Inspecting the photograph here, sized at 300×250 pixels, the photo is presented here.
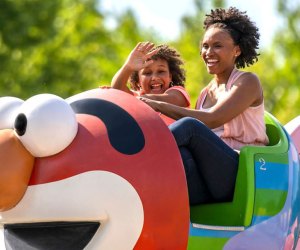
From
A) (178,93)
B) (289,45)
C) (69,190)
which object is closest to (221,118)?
(178,93)

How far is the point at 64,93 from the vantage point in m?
22.1

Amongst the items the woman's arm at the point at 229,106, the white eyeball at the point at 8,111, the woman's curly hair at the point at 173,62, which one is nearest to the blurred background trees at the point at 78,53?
the woman's curly hair at the point at 173,62

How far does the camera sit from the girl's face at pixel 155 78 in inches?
253

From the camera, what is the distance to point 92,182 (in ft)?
15.5

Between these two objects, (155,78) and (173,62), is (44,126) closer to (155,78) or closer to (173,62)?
(155,78)

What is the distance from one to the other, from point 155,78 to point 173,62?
0.26 metres

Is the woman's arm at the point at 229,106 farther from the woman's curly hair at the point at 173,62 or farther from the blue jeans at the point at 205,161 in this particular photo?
the woman's curly hair at the point at 173,62

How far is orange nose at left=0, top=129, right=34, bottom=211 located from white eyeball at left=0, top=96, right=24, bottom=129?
0.34 ft

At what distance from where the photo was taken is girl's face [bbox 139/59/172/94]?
21.1 feet

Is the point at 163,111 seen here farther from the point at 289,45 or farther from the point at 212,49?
the point at 289,45

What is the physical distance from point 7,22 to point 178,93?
16021 millimetres

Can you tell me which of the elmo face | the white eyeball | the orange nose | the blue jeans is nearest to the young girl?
the blue jeans

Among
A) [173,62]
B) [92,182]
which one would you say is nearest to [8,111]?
[92,182]

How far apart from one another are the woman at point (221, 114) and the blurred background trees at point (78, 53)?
525 inches
